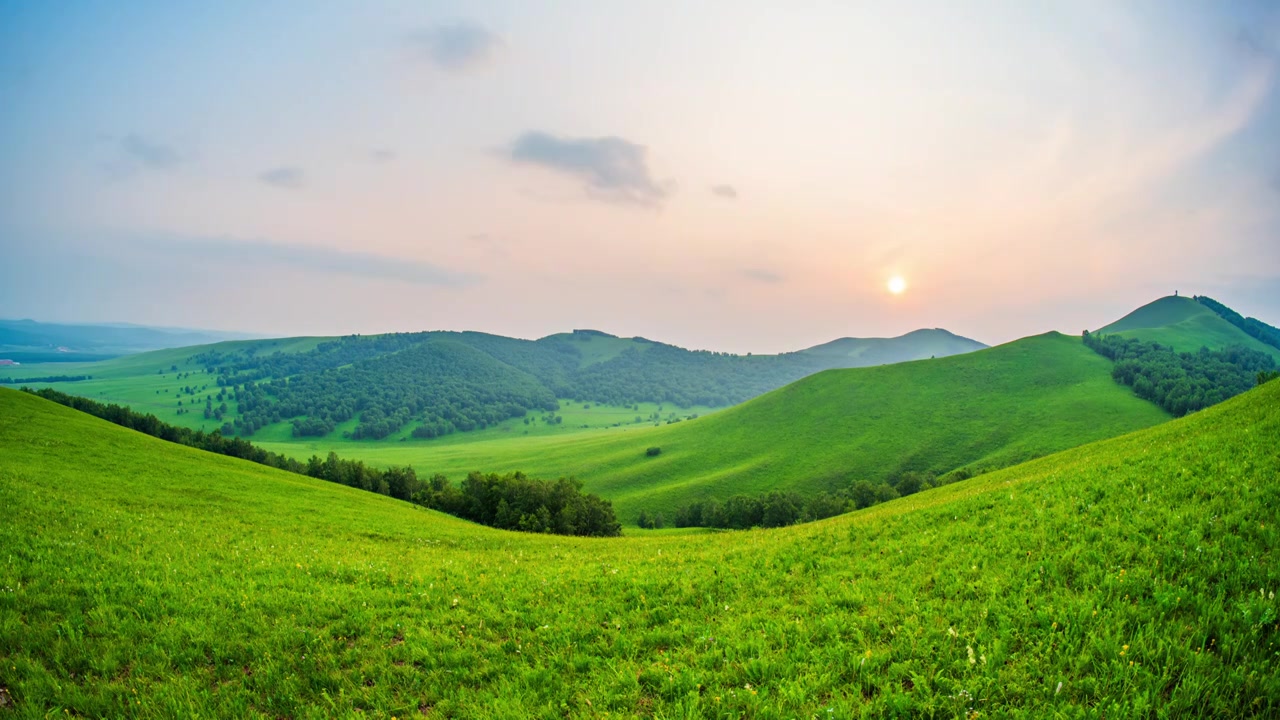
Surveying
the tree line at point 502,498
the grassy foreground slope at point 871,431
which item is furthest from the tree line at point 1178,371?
the tree line at point 502,498

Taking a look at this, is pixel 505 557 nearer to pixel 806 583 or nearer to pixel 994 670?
pixel 806 583

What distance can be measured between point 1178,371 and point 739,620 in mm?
213219

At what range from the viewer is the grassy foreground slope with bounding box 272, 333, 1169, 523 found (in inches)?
4683

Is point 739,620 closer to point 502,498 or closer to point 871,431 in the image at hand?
point 502,498

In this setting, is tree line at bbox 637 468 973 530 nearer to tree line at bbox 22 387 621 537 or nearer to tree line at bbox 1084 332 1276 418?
tree line at bbox 22 387 621 537

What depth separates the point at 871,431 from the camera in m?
139

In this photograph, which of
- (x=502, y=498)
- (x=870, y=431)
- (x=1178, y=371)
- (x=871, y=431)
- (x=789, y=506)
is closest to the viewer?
(x=502, y=498)

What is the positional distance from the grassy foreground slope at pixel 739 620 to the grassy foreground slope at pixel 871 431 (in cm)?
10586

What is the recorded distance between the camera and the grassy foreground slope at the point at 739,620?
6391 mm

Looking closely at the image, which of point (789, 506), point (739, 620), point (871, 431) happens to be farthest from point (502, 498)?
point (871, 431)

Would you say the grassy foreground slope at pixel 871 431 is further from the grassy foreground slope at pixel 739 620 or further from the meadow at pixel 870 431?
the grassy foreground slope at pixel 739 620

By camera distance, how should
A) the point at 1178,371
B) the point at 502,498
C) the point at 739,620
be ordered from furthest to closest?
1. the point at 1178,371
2. the point at 502,498
3. the point at 739,620

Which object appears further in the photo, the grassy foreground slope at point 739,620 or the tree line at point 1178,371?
the tree line at point 1178,371

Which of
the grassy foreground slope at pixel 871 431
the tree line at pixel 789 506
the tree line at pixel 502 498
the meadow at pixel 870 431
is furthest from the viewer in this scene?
the grassy foreground slope at pixel 871 431
